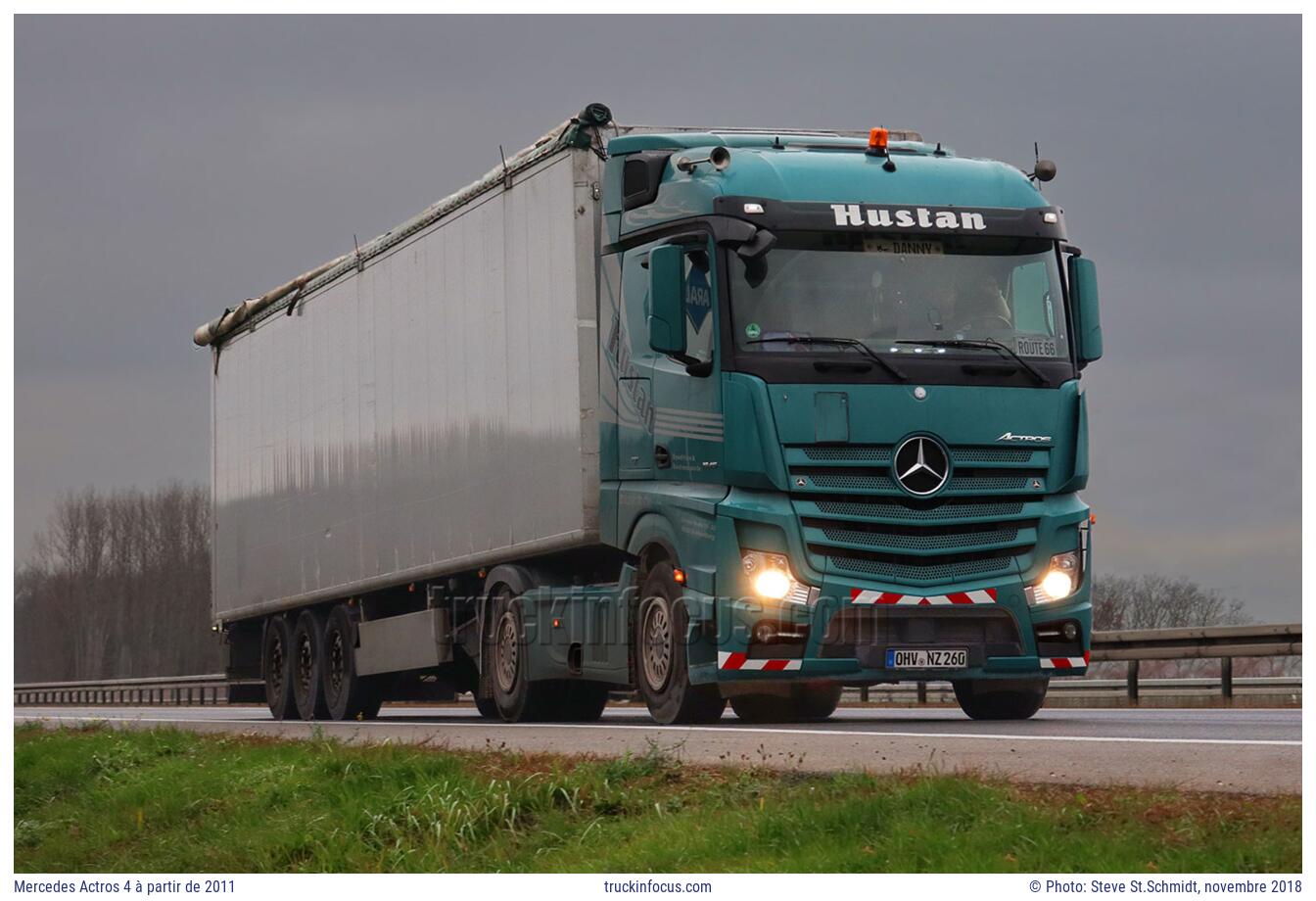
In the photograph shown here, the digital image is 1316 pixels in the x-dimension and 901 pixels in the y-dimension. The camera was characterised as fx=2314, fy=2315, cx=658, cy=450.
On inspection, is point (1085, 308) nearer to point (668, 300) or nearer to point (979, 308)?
point (979, 308)

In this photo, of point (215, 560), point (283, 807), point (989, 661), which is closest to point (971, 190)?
point (989, 661)

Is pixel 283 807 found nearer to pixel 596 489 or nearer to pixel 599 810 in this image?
pixel 599 810

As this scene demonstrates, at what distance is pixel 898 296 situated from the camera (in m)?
15.9

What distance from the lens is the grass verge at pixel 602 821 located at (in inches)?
340

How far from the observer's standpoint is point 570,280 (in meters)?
17.5

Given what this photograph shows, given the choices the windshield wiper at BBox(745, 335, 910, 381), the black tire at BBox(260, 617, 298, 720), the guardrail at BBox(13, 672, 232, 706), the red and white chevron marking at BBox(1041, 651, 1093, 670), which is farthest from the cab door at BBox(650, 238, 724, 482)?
the guardrail at BBox(13, 672, 232, 706)

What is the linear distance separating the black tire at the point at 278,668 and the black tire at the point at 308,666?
0.14 m

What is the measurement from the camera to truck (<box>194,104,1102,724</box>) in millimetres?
15516

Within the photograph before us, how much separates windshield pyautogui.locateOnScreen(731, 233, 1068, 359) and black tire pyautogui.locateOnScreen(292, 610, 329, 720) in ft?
32.8

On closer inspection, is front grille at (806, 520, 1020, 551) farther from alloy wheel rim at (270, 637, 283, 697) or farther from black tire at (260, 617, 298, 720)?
alloy wheel rim at (270, 637, 283, 697)

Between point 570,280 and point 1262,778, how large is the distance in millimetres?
8560

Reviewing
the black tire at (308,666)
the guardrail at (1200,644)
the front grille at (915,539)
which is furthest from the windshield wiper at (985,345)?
the black tire at (308,666)

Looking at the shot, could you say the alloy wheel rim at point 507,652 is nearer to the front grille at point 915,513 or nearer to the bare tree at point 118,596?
the front grille at point 915,513

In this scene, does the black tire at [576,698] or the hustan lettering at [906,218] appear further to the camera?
the black tire at [576,698]
